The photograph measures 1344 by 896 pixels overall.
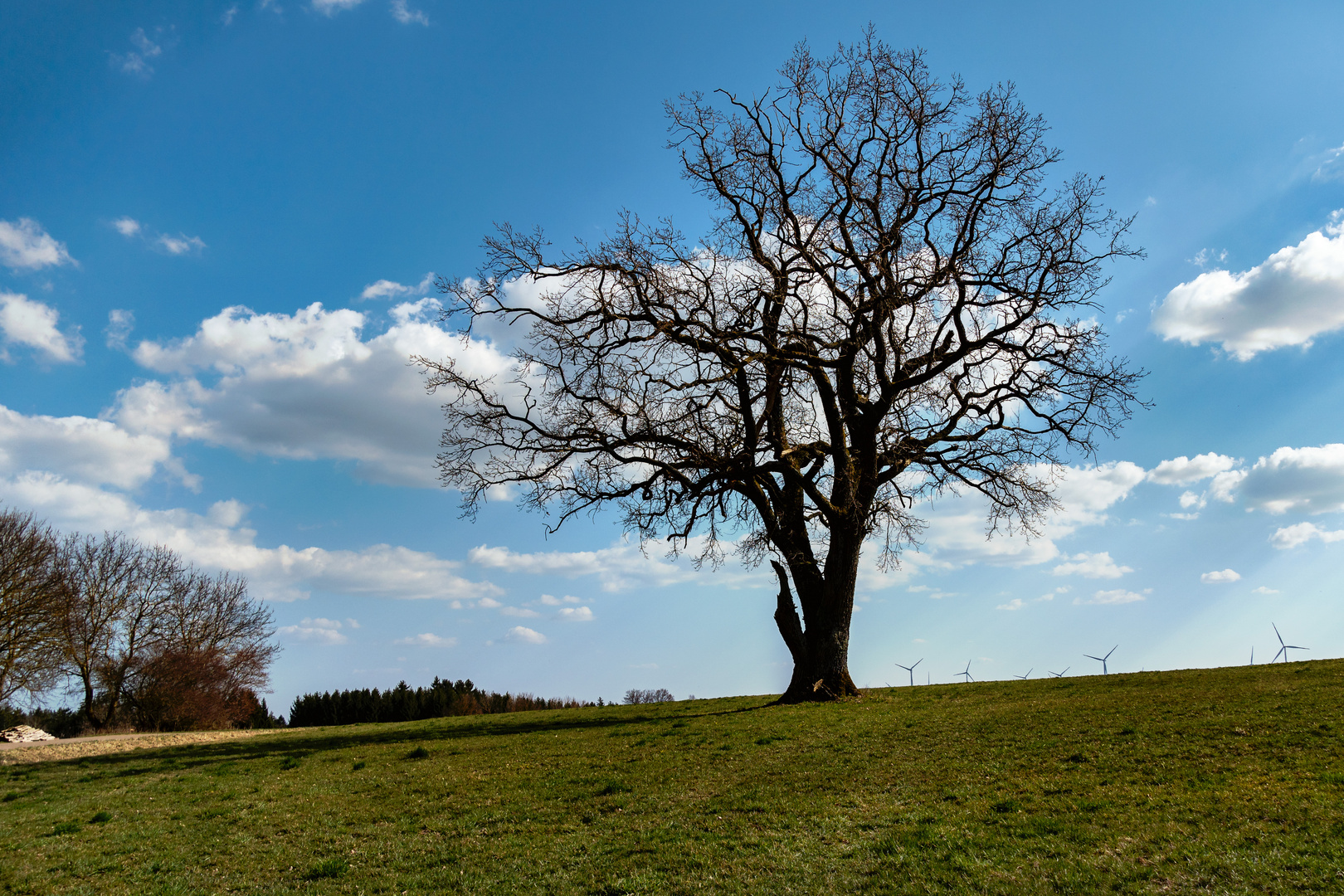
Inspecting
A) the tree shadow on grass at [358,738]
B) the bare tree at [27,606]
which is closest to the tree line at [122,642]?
the bare tree at [27,606]

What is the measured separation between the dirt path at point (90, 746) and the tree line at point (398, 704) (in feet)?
70.7

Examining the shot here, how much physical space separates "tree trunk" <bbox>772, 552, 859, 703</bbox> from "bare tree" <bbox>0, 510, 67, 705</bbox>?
4103 cm

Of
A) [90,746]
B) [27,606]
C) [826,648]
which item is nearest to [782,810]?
[826,648]

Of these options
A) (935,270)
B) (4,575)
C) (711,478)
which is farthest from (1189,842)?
(4,575)

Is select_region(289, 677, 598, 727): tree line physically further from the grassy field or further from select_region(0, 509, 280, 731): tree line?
the grassy field

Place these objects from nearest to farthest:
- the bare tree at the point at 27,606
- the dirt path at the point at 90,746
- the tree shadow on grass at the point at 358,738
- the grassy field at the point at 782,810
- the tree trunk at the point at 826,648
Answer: the grassy field at the point at 782,810
the tree shadow on grass at the point at 358,738
the tree trunk at the point at 826,648
the dirt path at the point at 90,746
the bare tree at the point at 27,606

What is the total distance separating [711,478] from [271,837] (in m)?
14.0

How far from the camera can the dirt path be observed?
24172mm

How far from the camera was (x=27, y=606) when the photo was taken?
40562mm

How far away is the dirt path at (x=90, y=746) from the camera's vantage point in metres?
24.2

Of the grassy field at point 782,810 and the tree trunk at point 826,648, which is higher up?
the tree trunk at point 826,648

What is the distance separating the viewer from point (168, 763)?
65.5 ft

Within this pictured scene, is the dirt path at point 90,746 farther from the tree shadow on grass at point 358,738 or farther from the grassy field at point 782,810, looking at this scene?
the grassy field at point 782,810

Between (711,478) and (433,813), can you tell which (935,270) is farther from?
(433,813)
